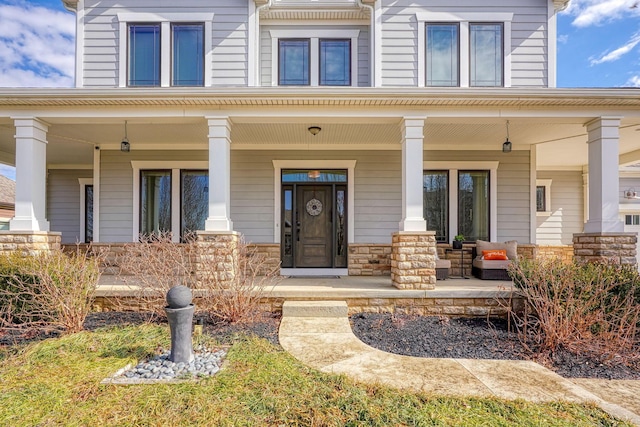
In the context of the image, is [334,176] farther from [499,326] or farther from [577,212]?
[577,212]

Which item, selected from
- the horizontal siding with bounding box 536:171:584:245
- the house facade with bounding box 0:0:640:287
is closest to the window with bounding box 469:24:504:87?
the house facade with bounding box 0:0:640:287

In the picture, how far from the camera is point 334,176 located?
809 cm

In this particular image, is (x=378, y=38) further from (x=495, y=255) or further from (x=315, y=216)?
(x=495, y=255)

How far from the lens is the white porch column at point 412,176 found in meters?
5.58

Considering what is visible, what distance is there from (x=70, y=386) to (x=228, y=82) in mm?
6078

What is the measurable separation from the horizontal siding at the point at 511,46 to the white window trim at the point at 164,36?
3563 mm

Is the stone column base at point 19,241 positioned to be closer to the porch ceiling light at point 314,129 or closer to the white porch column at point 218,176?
the white porch column at point 218,176

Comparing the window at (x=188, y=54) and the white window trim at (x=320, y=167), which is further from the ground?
the window at (x=188, y=54)

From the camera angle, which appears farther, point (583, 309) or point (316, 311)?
point (316, 311)

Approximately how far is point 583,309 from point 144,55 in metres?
8.44

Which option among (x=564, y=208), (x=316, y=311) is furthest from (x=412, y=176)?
(x=564, y=208)

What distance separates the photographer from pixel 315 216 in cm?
809

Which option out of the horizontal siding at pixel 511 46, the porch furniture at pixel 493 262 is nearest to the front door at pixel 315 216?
the horizontal siding at pixel 511 46

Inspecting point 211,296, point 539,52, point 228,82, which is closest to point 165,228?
point 228,82
